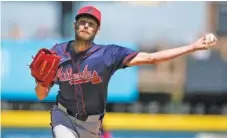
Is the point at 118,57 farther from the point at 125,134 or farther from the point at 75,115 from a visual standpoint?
the point at 125,134

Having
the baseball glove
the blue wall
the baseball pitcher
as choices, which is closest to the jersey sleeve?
the baseball pitcher

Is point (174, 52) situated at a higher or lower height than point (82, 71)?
higher

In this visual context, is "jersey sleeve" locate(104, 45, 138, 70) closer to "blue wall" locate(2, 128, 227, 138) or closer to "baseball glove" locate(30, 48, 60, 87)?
"baseball glove" locate(30, 48, 60, 87)

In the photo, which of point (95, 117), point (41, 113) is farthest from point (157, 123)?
point (95, 117)

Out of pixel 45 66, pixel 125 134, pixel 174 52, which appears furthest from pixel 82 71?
pixel 125 134

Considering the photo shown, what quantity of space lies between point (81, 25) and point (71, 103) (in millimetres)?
431

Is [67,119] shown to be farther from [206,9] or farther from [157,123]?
[206,9]

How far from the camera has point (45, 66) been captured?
12.0ft

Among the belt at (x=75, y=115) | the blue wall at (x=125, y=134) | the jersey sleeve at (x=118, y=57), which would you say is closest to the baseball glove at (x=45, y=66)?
the belt at (x=75, y=115)

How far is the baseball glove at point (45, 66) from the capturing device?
3652 mm

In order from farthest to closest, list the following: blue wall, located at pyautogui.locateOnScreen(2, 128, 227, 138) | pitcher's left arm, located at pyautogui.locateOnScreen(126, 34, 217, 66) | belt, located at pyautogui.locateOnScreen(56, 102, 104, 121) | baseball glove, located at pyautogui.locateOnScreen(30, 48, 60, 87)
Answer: blue wall, located at pyautogui.locateOnScreen(2, 128, 227, 138) < belt, located at pyautogui.locateOnScreen(56, 102, 104, 121) < baseball glove, located at pyautogui.locateOnScreen(30, 48, 60, 87) < pitcher's left arm, located at pyautogui.locateOnScreen(126, 34, 217, 66)

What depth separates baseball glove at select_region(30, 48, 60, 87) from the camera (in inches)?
144

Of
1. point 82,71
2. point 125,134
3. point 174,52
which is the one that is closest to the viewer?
point 174,52

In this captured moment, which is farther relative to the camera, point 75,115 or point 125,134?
point 125,134
